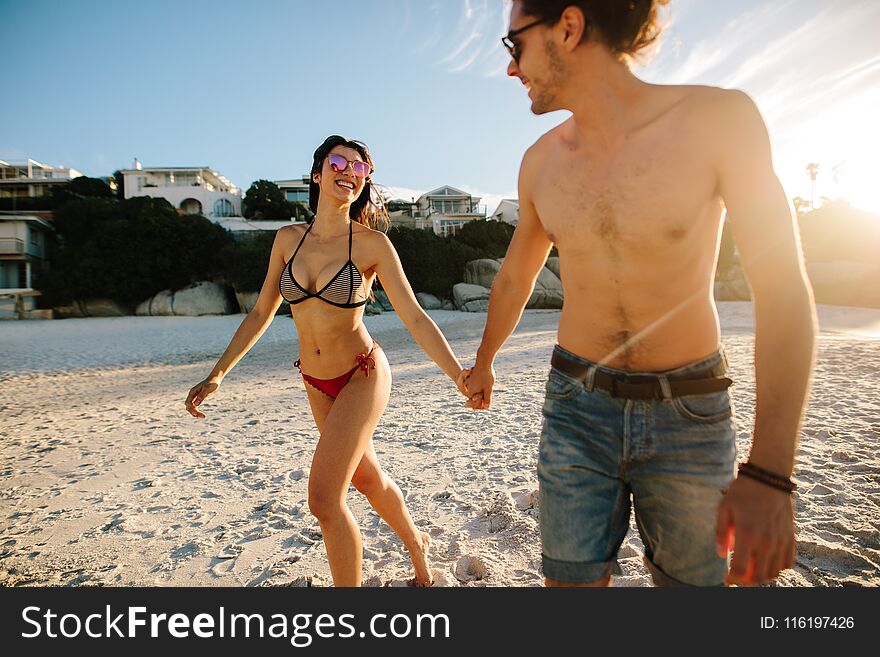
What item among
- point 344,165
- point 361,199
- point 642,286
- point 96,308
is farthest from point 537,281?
point 642,286

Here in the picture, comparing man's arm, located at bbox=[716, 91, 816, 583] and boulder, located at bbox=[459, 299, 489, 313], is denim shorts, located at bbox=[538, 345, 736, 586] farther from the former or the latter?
boulder, located at bbox=[459, 299, 489, 313]

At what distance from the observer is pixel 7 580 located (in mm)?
3439

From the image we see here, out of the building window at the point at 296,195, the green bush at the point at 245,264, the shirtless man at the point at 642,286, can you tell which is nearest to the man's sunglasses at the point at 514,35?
the shirtless man at the point at 642,286

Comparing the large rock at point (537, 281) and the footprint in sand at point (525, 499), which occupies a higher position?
the large rock at point (537, 281)

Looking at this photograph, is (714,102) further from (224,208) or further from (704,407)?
(224,208)

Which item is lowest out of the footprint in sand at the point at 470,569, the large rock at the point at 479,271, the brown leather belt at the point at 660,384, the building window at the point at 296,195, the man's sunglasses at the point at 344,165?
the footprint in sand at the point at 470,569

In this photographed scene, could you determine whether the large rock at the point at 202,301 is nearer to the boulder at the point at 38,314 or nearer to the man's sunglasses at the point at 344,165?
the boulder at the point at 38,314

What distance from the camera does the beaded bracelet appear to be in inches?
50.8

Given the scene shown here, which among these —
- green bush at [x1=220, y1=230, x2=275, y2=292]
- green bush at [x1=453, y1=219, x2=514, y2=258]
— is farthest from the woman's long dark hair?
green bush at [x1=453, y1=219, x2=514, y2=258]

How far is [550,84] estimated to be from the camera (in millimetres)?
1795

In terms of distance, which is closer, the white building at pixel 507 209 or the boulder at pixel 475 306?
the boulder at pixel 475 306

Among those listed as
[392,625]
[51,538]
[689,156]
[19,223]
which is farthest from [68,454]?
[19,223]

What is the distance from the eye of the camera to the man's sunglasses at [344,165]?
3.11 m

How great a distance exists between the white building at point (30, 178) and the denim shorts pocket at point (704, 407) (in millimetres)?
66489
